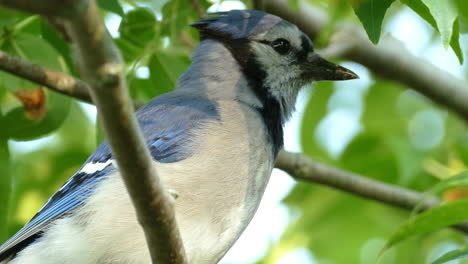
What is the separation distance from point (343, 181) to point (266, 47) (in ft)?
2.80

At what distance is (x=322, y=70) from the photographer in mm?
3783

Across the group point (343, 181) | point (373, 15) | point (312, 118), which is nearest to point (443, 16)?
point (373, 15)

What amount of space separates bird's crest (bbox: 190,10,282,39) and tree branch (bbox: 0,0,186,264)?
1734mm

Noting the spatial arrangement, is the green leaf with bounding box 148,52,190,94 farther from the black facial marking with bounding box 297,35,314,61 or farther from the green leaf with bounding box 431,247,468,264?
the green leaf with bounding box 431,247,468,264

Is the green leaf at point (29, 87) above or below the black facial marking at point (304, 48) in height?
above

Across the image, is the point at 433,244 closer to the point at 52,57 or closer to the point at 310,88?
the point at 310,88

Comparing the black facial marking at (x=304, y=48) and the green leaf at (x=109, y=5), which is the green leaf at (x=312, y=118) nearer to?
the black facial marking at (x=304, y=48)

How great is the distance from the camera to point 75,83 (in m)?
3.13

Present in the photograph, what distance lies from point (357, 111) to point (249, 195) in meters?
2.68

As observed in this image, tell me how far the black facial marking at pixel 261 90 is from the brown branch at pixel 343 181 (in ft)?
0.99

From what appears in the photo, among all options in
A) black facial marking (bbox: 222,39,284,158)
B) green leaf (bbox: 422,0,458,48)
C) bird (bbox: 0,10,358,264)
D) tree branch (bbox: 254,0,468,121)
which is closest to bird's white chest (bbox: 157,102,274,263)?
bird (bbox: 0,10,358,264)

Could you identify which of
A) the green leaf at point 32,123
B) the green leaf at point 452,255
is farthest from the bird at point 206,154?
the green leaf at point 452,255

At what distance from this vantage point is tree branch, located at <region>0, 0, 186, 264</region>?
1.36 metres

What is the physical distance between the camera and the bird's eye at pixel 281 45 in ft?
12.1
